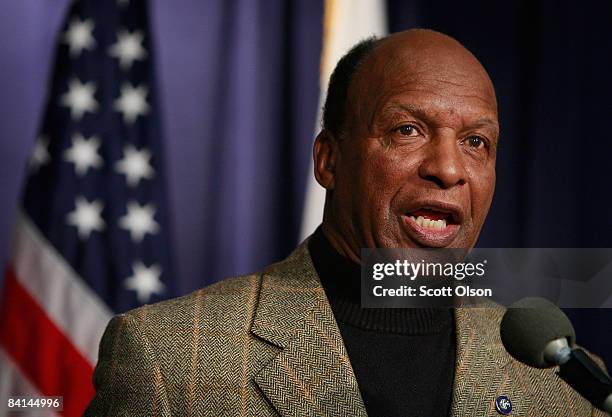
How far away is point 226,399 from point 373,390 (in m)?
0.27

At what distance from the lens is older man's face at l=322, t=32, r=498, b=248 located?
1.63 metres

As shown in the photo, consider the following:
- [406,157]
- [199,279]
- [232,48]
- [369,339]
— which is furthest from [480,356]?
[232,48]

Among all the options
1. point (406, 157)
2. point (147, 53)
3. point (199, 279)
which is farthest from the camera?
point (199, 279)

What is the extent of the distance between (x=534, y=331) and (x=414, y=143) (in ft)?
2.10

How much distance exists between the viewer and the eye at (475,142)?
1.68 meters

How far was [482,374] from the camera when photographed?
1.67 metres

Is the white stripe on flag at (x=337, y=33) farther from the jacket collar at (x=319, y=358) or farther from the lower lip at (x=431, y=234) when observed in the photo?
the lower lip at (x=431, y=234)

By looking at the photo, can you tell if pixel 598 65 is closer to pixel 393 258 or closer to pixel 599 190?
pixel 599 190

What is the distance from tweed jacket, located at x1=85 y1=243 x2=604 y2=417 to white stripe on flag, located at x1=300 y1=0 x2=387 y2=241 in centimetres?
104

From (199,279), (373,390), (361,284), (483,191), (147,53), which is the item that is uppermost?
(147,53)

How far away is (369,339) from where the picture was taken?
1.70 metres

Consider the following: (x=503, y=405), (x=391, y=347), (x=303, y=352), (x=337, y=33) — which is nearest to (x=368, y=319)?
(x=391, y=347)

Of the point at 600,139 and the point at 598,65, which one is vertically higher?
the point at 598,65

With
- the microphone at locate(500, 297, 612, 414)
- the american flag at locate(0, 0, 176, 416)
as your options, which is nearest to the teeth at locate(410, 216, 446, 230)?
the microphone at locate(500, 297, 612, 414)
